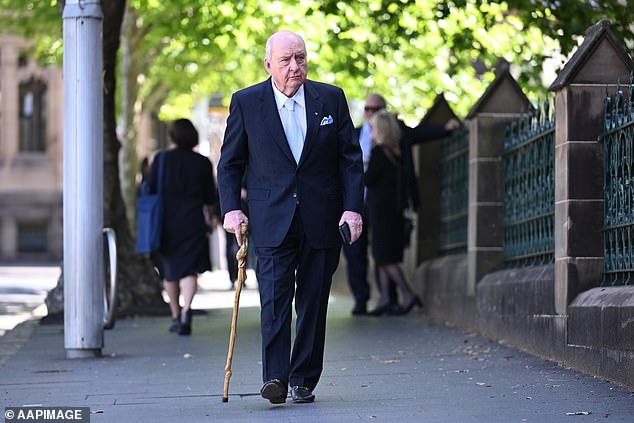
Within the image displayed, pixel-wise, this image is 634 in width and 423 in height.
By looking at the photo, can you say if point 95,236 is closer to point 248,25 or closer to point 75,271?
point 75,271

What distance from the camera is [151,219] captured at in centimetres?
1426

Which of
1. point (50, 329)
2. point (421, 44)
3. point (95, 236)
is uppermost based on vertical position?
point (421, 44)

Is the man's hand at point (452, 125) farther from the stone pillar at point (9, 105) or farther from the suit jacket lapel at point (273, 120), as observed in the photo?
the stone pillar at point (9, 105)

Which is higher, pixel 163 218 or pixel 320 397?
pixel 163 218

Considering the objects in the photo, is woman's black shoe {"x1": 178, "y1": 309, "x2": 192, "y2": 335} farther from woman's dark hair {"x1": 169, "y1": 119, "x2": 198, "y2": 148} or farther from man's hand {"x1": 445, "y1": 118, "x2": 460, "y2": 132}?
man's hand {"x1": 445, "y1": 118, "x2": 460, "y2": 132}

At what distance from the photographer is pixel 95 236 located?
1162cm

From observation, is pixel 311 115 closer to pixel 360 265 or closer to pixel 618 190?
pixel 618 190

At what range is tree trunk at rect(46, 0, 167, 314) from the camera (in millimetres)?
16375

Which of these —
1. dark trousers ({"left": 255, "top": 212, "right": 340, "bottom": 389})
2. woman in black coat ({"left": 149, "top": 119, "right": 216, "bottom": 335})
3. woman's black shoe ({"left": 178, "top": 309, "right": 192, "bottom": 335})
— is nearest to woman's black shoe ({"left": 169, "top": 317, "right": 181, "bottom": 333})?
woman in black coat ({"left": 149, "top": 119, "right": 216, "bottom": 335})

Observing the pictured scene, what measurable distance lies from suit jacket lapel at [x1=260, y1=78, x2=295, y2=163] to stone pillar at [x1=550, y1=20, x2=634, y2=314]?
7.98 feet

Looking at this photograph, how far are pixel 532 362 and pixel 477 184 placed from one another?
3138mm

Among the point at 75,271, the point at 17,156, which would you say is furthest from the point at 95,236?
the point at 17,156

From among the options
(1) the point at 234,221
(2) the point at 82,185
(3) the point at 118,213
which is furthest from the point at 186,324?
(1) the point at 234,221

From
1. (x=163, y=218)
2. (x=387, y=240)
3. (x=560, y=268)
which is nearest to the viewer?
(x=560, y=268)
